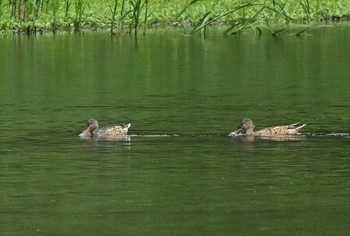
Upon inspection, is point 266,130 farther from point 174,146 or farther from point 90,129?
point 90,129

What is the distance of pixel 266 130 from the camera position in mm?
16484

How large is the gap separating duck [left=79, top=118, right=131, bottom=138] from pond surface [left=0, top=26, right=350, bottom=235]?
0.43 feet

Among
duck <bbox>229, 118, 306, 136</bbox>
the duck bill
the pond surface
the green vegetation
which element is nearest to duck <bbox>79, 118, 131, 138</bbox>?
the duck bill

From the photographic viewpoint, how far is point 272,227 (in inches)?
426

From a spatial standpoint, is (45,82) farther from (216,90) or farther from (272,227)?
(272,227)

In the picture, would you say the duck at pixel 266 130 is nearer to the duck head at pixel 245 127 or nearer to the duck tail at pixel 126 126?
the duck head at pixel 245 127

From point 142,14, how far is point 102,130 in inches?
777

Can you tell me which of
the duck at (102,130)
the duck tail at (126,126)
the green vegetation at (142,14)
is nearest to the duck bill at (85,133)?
the duck at (102,130)

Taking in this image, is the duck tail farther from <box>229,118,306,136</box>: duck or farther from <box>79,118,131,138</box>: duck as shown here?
<box>229,118,306,136</box>: duck

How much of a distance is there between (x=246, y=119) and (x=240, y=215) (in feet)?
17.9

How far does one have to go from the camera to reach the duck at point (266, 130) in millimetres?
16188

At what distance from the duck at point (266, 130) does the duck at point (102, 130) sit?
1136 mm

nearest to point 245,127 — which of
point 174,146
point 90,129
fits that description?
point 174,146

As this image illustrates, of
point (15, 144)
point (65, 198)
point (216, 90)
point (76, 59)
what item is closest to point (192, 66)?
point (76, 59)
